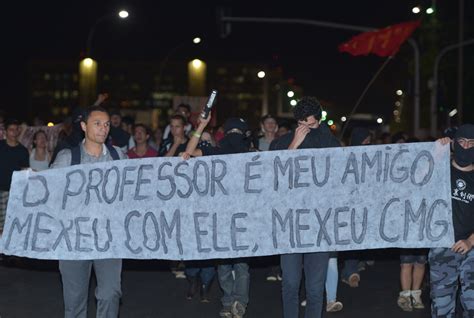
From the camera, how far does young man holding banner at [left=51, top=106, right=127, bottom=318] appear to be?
634 centimetres

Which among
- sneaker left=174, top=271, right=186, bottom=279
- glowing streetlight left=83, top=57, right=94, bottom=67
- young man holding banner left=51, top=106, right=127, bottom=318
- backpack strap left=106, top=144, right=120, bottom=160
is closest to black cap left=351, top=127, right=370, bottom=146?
sneaker left=174, top=271, right=186, bottom=279

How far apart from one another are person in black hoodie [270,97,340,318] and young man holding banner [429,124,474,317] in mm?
828

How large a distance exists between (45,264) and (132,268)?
1.17 m

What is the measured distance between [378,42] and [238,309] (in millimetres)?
12670

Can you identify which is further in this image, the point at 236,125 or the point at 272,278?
the point at 272,278

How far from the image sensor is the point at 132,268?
11.2 meters

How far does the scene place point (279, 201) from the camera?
6.98 meters

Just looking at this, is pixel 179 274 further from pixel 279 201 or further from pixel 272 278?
pixel 279 201

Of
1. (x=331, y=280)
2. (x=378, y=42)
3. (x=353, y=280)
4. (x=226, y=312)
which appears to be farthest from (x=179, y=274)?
(x=378, y=42)

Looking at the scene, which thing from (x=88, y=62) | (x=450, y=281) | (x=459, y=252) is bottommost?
(x=450, y=281)

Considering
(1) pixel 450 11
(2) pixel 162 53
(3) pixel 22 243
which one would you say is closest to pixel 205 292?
(3) pixel 22 243

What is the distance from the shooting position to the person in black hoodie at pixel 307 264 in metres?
6.84

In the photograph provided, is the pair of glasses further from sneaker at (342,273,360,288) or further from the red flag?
the red flag

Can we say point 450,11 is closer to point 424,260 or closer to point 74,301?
point 424,260
